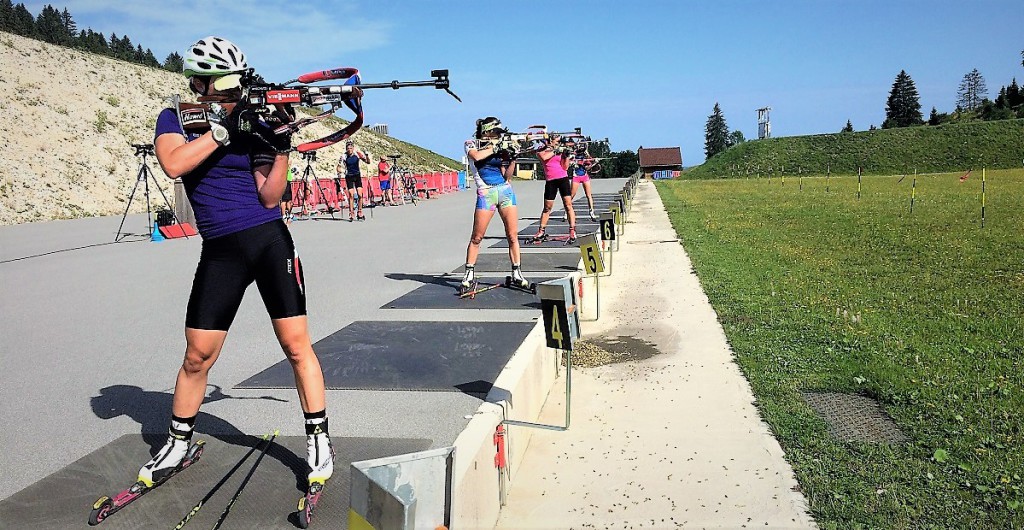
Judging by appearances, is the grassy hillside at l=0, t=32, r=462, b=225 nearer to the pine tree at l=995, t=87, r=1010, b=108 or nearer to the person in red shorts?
the person in red shorts

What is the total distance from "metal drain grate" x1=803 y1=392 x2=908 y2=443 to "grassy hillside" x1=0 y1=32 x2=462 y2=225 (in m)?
28.0

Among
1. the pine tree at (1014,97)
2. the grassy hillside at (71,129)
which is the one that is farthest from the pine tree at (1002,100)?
the grassy hillside at (71,129)

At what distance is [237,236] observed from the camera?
4008 mm

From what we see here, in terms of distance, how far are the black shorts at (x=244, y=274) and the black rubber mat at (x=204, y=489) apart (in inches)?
34.5

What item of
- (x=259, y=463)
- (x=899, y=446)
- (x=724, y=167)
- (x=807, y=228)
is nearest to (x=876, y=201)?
(x=807, y=228)

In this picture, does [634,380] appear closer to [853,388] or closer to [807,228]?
[853,388]

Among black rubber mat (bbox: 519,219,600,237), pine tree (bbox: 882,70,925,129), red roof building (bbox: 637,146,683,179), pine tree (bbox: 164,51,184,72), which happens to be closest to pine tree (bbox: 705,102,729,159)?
pine tree (bbox: 882,70,925,129)

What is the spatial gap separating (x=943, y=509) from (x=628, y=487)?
5.17ft

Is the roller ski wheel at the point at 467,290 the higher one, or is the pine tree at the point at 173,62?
the pine tree at the point at 173,62

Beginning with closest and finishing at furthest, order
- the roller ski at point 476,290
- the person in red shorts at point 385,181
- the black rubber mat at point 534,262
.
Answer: the roller ski at point 476,290, the black rubber mat at point 534,262, the person in red shorts at point 385,181

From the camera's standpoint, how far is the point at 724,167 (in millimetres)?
78938

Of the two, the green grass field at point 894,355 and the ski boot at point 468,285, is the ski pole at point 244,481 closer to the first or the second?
the green grass field at point 894,355

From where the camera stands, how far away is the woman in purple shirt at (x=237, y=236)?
3.96 meters

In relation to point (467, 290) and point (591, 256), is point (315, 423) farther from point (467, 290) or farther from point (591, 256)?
point (467, 290)
